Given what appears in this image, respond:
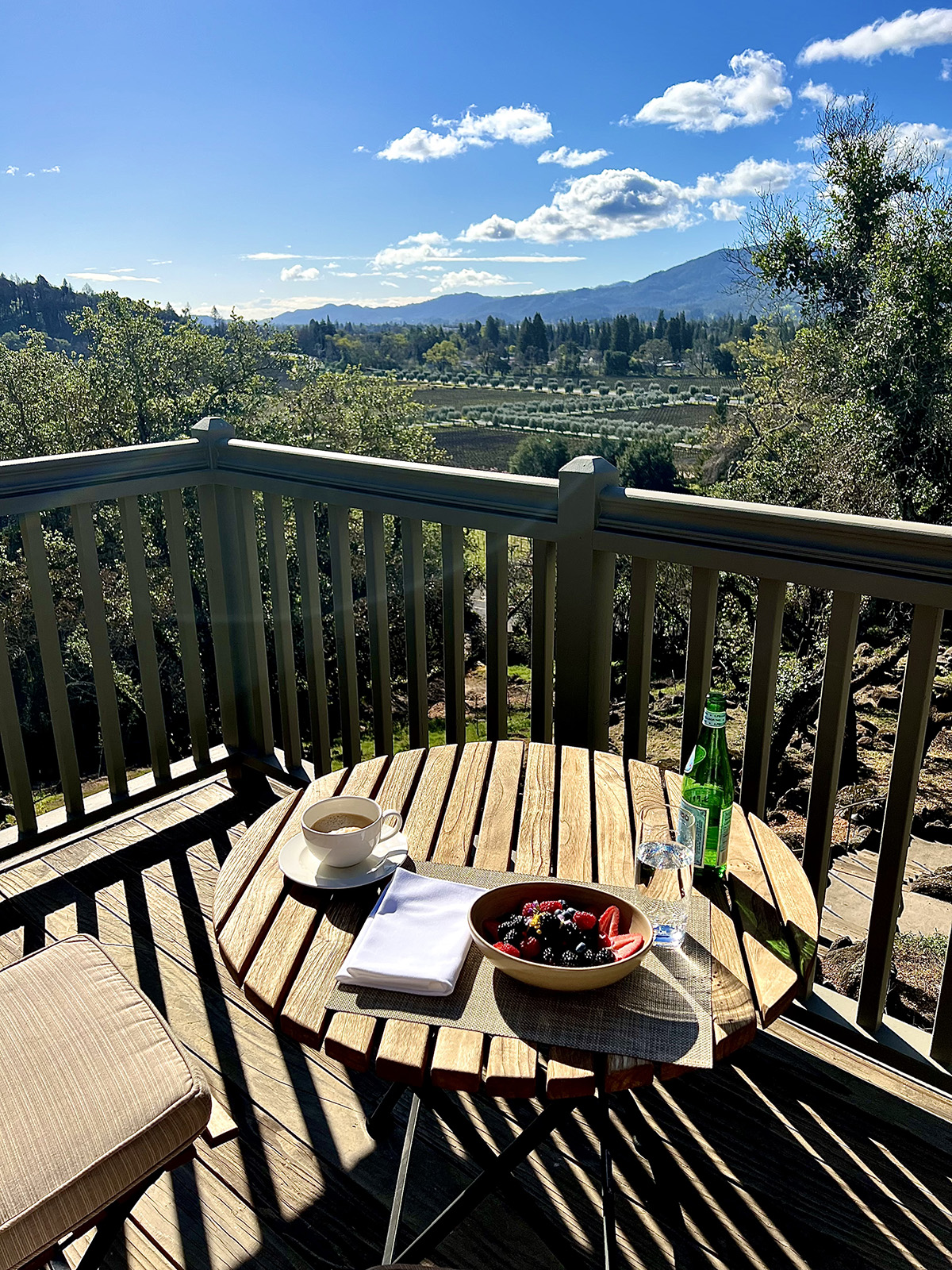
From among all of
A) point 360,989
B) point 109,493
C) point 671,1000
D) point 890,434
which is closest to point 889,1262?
point 671,1000

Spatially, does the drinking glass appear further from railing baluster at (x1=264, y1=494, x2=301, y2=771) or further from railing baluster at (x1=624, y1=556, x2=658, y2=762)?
railing baluster at (x1=264, y1=494, x2=301, y2=771)

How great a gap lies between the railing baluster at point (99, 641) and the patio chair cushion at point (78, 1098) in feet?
4.42

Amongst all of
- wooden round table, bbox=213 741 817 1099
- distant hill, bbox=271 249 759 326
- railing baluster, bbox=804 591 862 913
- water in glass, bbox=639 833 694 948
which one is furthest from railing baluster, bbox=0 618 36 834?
distant hill, bbox=271 249 759 326

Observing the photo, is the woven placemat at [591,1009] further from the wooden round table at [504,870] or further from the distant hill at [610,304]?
the distant hill at [610,304]

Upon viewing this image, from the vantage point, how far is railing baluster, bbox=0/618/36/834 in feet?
8.25

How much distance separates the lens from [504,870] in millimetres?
Answer: 1364

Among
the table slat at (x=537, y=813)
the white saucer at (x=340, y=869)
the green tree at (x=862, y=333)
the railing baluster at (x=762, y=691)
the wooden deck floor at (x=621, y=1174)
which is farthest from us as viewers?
the green tree at (x=862, y=333)

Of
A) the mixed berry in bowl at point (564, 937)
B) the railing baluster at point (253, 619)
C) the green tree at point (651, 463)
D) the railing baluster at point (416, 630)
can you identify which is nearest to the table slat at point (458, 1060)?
the mixed berry in bowl at point (564, 937)

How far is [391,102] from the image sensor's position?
1746 inches

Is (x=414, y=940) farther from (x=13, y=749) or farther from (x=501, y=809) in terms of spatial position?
(x=13, y=749)

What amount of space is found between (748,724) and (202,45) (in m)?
30.7

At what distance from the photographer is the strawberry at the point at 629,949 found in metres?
1.05

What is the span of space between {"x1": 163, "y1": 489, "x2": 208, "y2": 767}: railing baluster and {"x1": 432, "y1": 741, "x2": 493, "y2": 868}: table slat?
1.35m

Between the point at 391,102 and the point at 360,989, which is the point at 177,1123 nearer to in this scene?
the point at 360,989
